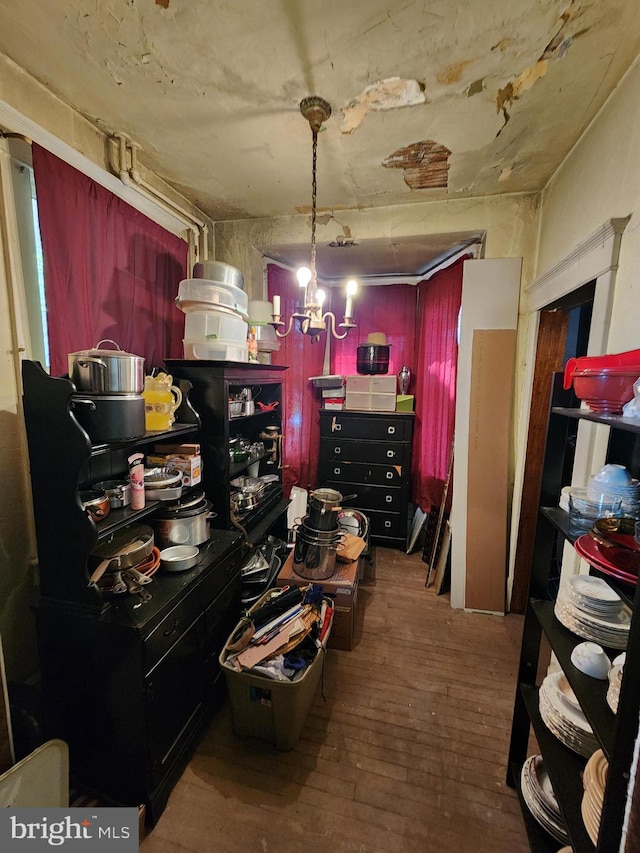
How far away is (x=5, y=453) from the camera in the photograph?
52.9 inches

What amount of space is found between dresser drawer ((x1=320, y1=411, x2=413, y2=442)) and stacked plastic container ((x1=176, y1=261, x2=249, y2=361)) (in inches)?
52.9

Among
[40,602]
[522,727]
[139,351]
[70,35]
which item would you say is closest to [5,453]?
[40,602]

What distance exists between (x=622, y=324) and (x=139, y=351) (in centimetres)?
221

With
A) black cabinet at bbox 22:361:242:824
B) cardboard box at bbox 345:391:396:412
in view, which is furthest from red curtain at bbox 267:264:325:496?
black cabinet at bbox 22:361:242:824

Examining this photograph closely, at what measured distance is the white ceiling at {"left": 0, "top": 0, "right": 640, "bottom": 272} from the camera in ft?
3.59

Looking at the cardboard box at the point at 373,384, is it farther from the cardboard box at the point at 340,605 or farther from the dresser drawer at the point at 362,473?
the cardboard box at the point at 340,605

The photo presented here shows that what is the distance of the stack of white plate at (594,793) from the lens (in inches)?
30.8

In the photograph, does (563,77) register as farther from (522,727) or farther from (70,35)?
(522,727)

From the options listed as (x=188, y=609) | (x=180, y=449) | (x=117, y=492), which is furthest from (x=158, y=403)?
(x=188, y=609)

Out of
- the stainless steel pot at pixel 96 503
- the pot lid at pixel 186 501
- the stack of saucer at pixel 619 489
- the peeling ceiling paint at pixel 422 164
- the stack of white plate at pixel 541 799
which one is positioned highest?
the peeling ceiling paint at pixel 422 164

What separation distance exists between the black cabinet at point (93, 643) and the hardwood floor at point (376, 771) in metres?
0.20

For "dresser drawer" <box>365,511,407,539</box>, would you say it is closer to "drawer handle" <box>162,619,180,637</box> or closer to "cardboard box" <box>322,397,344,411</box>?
"cardboard box" <box>322,397,344,411</box>

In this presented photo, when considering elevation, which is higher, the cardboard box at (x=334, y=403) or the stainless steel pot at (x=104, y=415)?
the stainless steel pot at (x=104, y=415)

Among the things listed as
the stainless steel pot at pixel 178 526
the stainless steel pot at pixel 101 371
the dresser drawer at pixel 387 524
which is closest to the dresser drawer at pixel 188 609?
the stainless steel pot at pixel 178 526
